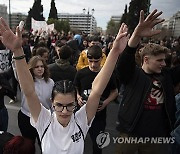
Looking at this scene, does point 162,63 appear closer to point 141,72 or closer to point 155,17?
point 141,72

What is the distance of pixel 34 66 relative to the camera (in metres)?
3.15

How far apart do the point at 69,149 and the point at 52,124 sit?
0.73 ft

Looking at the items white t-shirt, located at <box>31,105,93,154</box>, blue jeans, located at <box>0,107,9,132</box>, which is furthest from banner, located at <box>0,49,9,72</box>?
white t-shirt, located at <box>31,105,93,154</box>

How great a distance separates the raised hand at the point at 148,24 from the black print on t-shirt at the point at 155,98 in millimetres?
590

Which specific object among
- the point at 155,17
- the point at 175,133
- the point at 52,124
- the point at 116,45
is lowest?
the point at 175,133

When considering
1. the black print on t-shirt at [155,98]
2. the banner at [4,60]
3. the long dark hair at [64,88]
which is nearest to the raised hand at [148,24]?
the black print on t-shirt at [155,98]

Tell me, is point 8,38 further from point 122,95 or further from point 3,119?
point 3,119

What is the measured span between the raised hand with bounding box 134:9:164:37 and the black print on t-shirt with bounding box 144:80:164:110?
0.59 m

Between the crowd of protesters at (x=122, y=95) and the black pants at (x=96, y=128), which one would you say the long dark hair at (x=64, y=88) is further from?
the black pants at (x=96, y=128)

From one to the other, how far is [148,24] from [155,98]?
0.78m

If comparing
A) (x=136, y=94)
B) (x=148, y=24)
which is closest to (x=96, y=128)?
(x=136, y=94)

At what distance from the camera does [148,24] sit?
2039 mm

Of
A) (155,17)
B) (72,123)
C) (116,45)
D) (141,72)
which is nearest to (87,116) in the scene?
(72,123)

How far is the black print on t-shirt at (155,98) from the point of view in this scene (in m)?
2.43
